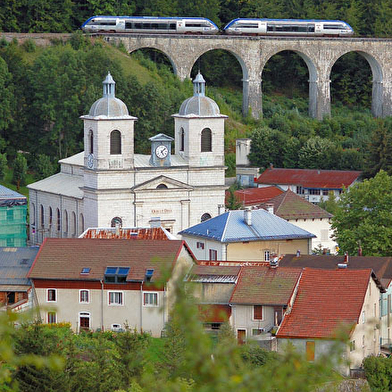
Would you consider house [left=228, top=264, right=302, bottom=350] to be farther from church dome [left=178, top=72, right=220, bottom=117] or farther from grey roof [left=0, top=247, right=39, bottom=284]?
church dome [left=178, top=72, right=220, bottom=117]

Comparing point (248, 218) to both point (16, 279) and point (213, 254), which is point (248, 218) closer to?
point (213, 254)

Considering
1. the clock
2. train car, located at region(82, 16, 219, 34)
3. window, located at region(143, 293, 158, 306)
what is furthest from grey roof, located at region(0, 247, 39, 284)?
train car, located at region(82, 16, 219, 34)

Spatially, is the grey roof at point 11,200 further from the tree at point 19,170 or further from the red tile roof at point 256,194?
the red tile roof at point 256,194

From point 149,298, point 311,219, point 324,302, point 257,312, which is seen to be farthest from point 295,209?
point 324,302

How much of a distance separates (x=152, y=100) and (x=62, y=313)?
3450cm

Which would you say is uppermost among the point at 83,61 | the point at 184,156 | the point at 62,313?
the point at 83,61

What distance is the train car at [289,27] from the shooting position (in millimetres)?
92688

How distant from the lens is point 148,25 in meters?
90.2

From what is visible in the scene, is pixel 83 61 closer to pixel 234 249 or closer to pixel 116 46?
pixel 116 46

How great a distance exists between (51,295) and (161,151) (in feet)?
55.0

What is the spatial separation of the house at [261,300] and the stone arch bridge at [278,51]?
47297 mm

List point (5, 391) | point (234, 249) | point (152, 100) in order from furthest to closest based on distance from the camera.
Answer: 1. point (152, 100)
2. point (234, 249)
3. point (5, 391)

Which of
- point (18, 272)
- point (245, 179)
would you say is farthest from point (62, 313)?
point (245, 179)

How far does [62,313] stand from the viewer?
42.3 meters
